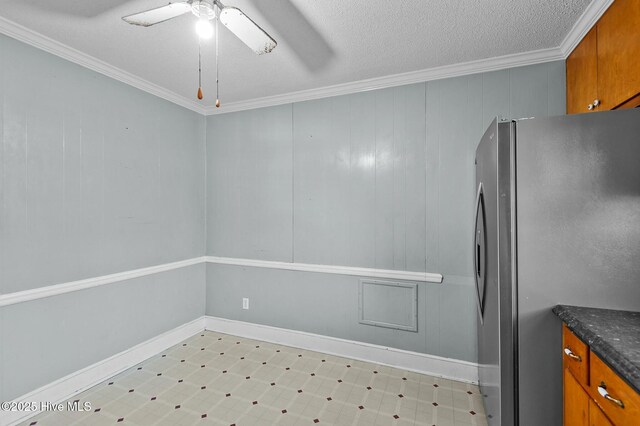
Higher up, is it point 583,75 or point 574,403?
point 583,75

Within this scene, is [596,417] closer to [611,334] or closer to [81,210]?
[611,334]

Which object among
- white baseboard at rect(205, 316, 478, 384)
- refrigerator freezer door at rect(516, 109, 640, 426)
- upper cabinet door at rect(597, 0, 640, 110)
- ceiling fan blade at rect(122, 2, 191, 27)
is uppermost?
ceiling fan blade at rect(122, 2, 191, 27)

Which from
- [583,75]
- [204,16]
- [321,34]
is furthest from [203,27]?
[583,75]

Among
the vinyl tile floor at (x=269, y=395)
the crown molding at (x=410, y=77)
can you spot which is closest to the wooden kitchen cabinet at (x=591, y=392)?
the vinyl tile floor at (x=269, y=395)

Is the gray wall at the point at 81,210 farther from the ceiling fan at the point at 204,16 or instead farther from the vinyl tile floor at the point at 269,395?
the ceiling fan at the point at 204,16

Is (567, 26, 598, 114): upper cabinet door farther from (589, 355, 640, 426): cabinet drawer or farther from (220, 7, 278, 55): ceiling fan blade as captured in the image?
(220, 7, 278, 55): ceiling fan blade

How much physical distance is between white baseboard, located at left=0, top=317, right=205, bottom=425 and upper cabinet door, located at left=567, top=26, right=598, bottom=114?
3836mm

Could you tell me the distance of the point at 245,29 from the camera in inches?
59.6

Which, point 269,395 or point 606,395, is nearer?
point 606,395

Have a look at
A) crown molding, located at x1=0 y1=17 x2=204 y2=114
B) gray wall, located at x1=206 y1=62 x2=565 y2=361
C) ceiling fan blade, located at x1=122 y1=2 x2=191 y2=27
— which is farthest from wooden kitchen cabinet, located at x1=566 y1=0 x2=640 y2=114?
crown molding, located at x1=0 y1=17 x2=204 y2=114

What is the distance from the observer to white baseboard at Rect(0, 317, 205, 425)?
2.01m

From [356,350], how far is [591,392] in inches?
75.2

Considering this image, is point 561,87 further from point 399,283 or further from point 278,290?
point 278,290

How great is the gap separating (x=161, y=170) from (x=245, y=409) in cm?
227
